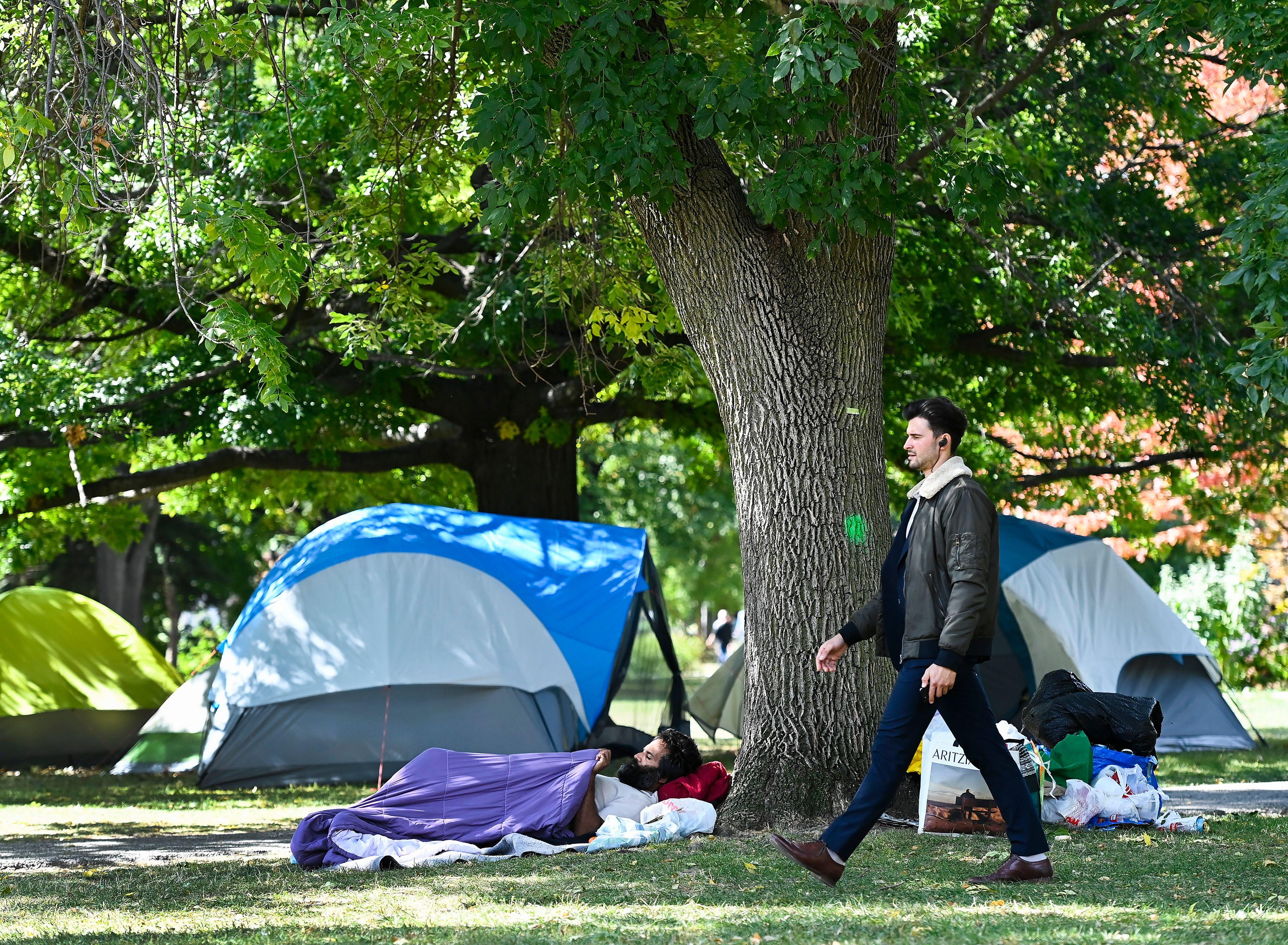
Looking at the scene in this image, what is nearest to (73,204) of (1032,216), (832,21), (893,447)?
(832,21)

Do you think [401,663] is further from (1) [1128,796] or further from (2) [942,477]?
(2) [942,477]

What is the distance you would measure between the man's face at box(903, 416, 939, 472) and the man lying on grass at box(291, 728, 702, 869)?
2293 mm

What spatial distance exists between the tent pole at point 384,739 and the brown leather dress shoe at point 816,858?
541 centimetres

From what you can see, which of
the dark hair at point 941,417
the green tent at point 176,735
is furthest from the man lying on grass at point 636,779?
the green tent at point 176,735

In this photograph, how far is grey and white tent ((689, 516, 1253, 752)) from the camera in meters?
11.2

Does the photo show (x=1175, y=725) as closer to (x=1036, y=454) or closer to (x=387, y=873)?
(x=1036, y=454)

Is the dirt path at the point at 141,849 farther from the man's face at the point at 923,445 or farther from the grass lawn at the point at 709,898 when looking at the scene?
the man's face at the point at 923,445

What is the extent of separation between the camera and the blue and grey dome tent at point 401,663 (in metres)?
9.73

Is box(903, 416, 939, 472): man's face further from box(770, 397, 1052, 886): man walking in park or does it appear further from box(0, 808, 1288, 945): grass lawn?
box(0, 808, 1288, 945): grass lawn

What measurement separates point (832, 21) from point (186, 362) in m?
7.84

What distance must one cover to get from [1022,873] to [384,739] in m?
5.87

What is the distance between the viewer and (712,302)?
20.7 ft

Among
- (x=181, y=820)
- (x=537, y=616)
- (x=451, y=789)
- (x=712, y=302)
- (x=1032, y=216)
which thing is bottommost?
(x=181, y=820)

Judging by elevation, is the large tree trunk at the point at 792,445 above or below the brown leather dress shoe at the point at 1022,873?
above
